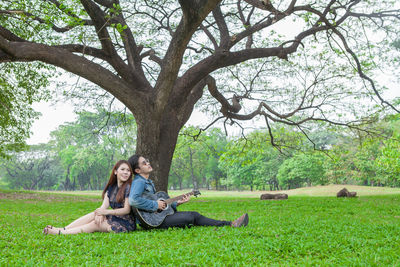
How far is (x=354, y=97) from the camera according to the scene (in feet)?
49.7

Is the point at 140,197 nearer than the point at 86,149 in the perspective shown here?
Yes

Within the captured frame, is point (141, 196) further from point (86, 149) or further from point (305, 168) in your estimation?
point (86, 149)

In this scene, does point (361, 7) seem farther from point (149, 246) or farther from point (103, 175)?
point (103, 175)

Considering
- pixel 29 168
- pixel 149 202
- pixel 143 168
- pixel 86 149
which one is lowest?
pixel 149 202

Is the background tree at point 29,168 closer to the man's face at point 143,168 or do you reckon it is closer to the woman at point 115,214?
the woman at point 115,214

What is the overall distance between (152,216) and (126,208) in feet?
1.55

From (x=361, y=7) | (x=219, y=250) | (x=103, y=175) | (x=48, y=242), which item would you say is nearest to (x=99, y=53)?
(x=48, y=242)

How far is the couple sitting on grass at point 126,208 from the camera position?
5516mm

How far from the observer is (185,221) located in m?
5.91

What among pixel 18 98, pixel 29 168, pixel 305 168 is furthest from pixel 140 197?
pixel 29 168

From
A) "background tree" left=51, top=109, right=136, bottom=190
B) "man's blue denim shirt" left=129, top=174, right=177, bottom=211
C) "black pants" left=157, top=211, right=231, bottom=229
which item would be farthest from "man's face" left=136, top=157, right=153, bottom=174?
"background tree" left=51, top=109, right=136, bottom=190

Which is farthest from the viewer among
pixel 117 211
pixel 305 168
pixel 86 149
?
pixel 86 149

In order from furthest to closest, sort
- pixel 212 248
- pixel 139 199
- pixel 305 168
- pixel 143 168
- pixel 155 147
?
pixel 305 168 < pixel 155 147 < pixel 143 168 < pixel 139 199 < pixel 212 248

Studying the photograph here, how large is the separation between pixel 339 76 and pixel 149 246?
13.8 metres
